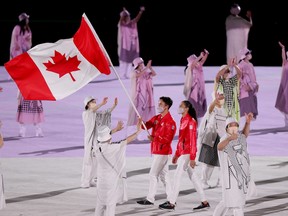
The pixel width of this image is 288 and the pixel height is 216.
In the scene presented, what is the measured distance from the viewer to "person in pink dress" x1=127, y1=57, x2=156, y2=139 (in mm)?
24422

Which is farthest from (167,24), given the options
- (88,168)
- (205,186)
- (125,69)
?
(88,168)

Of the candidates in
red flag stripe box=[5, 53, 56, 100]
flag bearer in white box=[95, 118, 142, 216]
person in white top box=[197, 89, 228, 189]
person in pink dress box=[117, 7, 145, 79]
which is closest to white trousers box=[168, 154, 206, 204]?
person in white top box=[197, 89, 228, 189]

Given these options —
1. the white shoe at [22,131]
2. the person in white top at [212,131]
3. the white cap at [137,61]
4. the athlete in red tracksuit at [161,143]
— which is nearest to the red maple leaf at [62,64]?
the athlete in red tracksuit at [161,143]

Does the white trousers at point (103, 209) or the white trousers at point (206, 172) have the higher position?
the white trousers at point (206, 172)

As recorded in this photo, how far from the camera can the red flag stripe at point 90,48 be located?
17.9m

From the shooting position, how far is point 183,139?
17.5 m

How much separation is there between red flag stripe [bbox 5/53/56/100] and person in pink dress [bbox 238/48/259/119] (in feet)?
29.3

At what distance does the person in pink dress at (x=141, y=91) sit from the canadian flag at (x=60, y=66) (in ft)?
20.8

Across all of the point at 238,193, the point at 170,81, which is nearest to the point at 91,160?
the point at 238,193

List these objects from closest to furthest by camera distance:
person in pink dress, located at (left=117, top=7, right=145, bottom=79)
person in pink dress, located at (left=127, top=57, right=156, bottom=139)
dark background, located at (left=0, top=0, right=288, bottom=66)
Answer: person in pink dress, located at (left=127, top=57, right=156, bottom=139) < person in pink dress, located at (left=117, top=7, right=145, bottom=79) < dark background, located at (left=0, top=0, right=288, bottom=66)

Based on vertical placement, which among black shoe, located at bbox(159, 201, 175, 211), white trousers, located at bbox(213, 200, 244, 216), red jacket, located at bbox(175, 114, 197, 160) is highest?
red jacket, located at bbox(175, 114, 197, 160)

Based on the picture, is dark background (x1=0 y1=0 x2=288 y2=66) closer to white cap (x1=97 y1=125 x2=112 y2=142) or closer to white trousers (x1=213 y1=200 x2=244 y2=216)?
white trousers (x1=213 y1=200 x2=244 y2=216)

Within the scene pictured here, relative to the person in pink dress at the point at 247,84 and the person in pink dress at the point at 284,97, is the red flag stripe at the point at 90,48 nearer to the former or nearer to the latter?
the person in pink dress at the point at 247,84

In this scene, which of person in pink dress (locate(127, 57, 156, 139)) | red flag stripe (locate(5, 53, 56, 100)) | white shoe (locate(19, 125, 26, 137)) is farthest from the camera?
white shoe (locate(19, 125, 26, 137))
